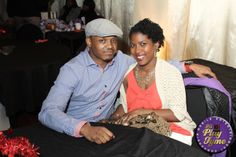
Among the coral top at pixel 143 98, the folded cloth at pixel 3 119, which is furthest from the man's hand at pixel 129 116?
the folded cloth at pixel 3 119

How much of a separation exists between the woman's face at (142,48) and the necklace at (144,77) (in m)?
0.06

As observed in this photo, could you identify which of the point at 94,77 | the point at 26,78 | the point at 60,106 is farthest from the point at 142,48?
the point at 26,78

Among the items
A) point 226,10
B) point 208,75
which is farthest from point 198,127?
point 226,10

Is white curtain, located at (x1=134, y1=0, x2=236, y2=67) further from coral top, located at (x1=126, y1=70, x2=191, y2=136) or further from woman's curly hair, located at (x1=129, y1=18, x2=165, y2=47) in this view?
coral top, located at (x1=126, y1=70, x2=191, y2=136)

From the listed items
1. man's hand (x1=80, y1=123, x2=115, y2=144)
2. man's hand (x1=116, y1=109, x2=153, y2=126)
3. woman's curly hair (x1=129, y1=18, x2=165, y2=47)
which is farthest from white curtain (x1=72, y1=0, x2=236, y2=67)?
man's hand (x1=80, y1=123, x2=115, y2=144)

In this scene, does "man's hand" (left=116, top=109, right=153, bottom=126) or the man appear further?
the man

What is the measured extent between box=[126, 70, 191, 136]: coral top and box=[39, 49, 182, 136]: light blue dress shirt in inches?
3.5

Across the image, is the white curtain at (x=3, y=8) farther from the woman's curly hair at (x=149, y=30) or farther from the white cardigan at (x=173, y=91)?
the white cardigan at (x=173, y=91)

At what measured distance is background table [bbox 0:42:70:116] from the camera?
10.1ft

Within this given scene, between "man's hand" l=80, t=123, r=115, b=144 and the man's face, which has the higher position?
the man's face

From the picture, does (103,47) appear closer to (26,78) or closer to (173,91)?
(173,91)

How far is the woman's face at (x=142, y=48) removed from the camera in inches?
76.4

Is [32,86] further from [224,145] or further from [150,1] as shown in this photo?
[224,145]

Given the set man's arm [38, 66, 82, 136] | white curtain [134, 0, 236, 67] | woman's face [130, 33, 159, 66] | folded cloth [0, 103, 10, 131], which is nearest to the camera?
man's arm [38, 66, 82, 136]
